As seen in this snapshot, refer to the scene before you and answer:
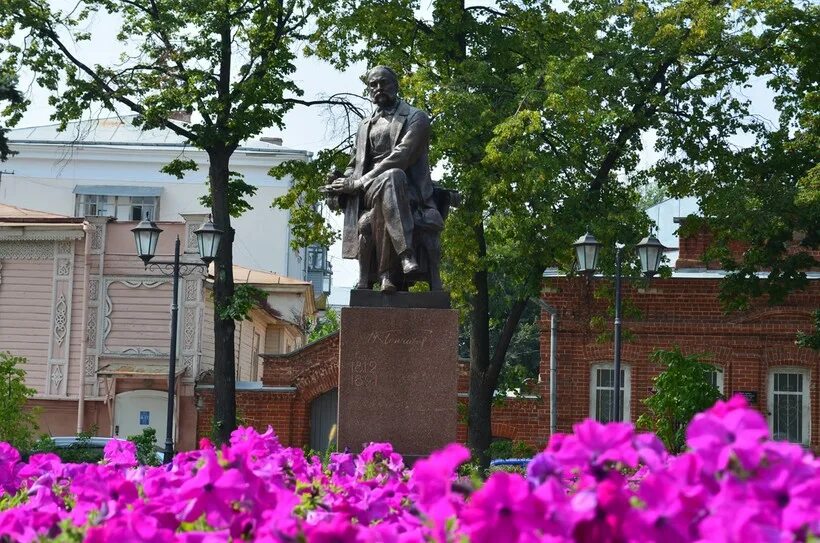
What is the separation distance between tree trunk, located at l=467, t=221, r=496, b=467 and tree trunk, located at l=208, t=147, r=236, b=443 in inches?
173

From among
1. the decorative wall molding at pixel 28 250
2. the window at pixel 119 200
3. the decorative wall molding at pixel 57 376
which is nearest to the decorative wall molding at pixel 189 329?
the decorative wall molding at pixel 57 376

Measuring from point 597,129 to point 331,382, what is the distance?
35.6ft

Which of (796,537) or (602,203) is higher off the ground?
(602,203)

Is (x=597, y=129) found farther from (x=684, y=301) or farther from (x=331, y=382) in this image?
(x=331, y=382)

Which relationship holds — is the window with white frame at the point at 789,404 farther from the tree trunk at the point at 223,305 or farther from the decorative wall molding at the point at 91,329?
the decorative wall molding at the point at 91,329

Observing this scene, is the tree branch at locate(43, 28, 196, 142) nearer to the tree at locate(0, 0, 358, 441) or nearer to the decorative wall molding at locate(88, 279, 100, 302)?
the tree at locate(0, 0, 358, 441)

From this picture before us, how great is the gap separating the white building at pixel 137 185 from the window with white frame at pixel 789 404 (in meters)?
21.9

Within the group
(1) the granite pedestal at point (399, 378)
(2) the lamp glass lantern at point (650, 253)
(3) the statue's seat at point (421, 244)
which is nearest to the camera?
(1) the granite pedestal at point (399, 378)

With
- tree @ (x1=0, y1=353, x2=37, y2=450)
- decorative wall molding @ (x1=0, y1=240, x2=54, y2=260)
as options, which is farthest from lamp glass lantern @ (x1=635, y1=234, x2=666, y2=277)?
decorative wall molding @ (x1=0, y1=240, x2=54, y2=260)

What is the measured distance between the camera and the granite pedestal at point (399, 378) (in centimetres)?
1070

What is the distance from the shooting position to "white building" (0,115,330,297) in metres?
49.2

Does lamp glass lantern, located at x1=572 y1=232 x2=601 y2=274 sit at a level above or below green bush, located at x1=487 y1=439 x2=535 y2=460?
above

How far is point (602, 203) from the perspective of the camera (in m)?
25.7

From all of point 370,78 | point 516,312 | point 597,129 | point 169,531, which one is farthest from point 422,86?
point 169,531
